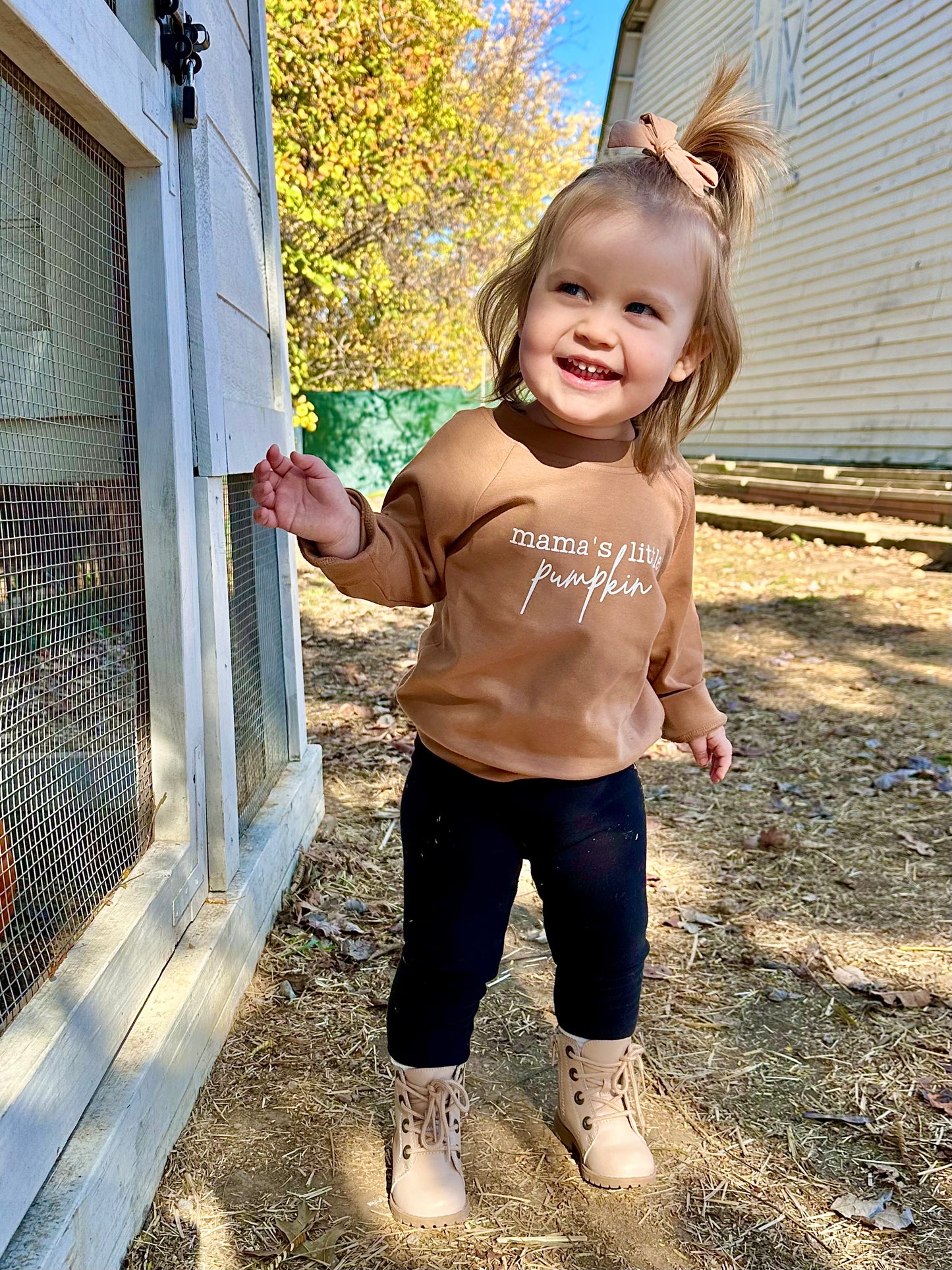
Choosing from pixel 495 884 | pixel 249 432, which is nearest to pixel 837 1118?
pixel 495 884

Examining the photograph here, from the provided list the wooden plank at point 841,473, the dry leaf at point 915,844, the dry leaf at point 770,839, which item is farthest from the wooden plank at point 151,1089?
the wooden plank at point 841,473

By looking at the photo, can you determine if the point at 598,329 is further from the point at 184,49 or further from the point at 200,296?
the point at 184,49

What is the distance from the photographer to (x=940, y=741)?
436 cm

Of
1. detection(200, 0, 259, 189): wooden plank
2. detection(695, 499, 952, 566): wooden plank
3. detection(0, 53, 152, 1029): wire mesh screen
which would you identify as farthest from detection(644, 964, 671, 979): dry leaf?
detection(695, 499, 952, 566): wooden plank

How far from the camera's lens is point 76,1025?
1.59m

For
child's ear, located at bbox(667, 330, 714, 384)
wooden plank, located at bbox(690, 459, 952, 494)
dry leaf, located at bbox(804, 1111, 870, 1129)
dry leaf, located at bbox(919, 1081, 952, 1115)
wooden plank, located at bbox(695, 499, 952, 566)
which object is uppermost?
child's ear, located at bbox(667, 330, 714, 384)

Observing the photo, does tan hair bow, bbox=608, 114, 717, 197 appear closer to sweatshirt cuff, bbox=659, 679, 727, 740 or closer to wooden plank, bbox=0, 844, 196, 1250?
sweatshirt cuff, bbox=659, 679, 727, 740

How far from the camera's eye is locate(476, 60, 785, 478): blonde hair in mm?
1620

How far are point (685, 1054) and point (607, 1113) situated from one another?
0.46 meters

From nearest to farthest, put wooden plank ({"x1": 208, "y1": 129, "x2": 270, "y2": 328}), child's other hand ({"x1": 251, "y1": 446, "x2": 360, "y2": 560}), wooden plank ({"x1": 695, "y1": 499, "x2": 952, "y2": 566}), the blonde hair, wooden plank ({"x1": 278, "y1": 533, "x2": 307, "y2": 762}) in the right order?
child's other hand ({"x1": 251, "y1": 446, "x2": 360, "y2": 560}) → the blonde hair → wooden plank ({"x1": 208, "y1": 129, "x2": 270, "y2": 328}) → wooden plank ({"x1": 278, "y1": 533, "x2": 307, "y2": 762}) → wooden plank ({"x1": 695, "y1": 499, "x2": 952, "y2": 566})

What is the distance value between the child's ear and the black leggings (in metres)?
0.69

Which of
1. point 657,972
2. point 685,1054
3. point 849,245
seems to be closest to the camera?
point 685,1054

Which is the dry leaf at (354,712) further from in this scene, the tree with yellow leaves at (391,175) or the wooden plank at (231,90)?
the tree with yellow leaves at (391,175)

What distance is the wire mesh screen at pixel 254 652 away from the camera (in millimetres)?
2605
